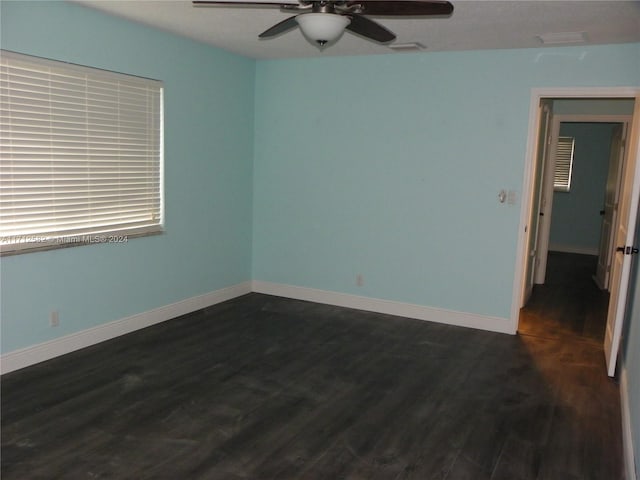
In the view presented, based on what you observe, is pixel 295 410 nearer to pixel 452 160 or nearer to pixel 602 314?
pixel 452 160

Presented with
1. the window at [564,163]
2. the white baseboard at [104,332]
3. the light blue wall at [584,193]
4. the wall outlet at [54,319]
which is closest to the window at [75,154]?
the wall outlet at [54,319]

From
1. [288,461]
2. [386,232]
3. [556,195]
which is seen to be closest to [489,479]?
[288,461]

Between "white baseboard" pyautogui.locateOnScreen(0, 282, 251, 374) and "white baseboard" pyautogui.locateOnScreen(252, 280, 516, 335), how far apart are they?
52cm

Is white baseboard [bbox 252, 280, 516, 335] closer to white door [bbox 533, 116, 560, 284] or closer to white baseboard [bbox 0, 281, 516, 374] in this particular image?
white baseboard [bbox 0, 281, 516, 374]

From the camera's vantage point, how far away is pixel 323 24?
261 centimetres

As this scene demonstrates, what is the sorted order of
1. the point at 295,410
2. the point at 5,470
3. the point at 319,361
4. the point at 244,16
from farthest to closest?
1. the point at 319,361
2. the point at 244,16
3. the point at 295,410
4. the point at 5,470

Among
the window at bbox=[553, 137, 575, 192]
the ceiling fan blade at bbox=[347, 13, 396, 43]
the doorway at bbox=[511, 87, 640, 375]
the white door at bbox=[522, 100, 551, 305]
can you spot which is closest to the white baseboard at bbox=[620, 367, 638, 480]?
the doorway at bbox=[511, 87, 640, 375]

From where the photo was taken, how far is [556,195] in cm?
951

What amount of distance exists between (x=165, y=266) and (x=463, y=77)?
3.16 meters

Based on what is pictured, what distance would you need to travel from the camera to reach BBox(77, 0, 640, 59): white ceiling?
3.33 m

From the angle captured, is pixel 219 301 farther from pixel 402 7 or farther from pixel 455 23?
pixel 402 7

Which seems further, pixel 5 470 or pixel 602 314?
pixel 602 314

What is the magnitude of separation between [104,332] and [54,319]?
48 centimetres

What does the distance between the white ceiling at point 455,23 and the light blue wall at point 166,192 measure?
9.2 inches
